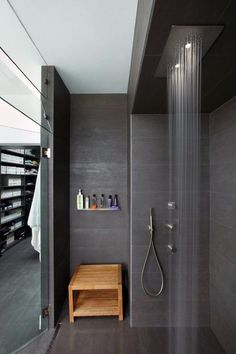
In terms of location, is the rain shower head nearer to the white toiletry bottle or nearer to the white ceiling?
the white ceiling

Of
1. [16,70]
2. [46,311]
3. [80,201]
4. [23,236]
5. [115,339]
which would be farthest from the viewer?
[80,201]

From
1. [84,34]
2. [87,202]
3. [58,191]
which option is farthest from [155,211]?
[84,34]

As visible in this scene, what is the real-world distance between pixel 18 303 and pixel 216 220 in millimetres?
2102

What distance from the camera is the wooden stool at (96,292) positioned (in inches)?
86.9

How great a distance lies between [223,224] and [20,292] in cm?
208

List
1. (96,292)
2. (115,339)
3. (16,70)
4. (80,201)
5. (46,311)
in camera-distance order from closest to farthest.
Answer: (16,70) → (115,339) → (46,311) → (96,292) → (80,201)

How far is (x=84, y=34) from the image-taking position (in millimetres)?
1744

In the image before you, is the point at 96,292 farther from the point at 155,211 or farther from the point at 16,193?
the point at 16,193

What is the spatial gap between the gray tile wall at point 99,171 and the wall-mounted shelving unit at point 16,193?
64cm

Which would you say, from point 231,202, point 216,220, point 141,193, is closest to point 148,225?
point 141,193

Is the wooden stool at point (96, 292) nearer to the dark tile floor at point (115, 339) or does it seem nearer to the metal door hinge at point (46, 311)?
the dark tile floor at point (115, 339)

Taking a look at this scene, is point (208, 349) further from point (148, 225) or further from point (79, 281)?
point (79, 281)

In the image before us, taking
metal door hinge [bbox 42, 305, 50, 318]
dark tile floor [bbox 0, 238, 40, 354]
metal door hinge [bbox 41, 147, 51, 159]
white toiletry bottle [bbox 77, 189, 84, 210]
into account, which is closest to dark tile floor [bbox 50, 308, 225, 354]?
metal door hinge [bbox 42, 305, 50, 318]

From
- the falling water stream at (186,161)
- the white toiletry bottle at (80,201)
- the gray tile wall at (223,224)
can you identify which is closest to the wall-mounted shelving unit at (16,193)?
the white toiletry bottle at (80,201)
